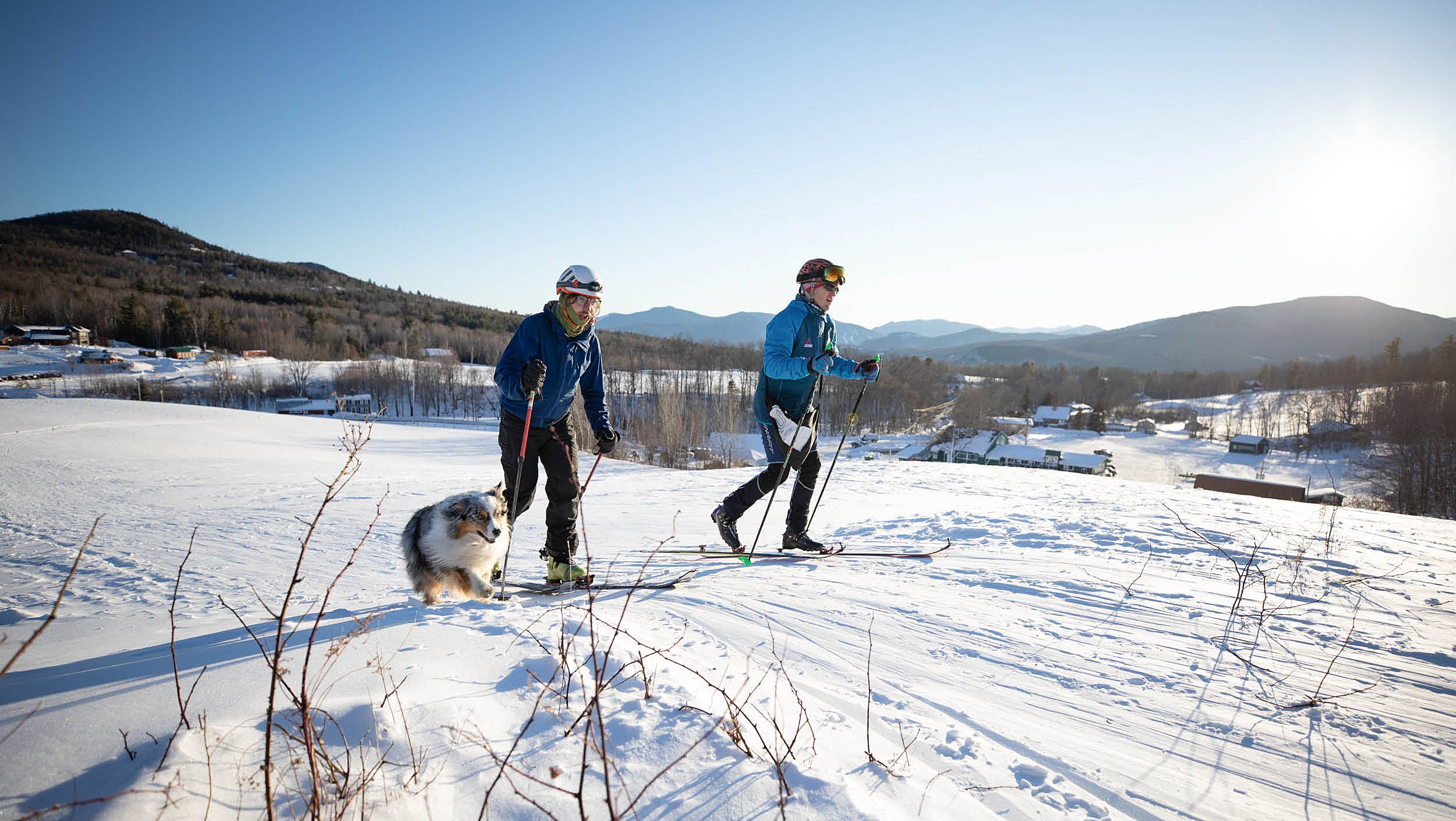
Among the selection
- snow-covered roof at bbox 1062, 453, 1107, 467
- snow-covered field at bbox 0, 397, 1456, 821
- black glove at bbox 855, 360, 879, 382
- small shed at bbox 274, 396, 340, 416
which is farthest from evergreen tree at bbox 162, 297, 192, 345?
snow-covered roof at bbox 1062, 453, 1107, 467

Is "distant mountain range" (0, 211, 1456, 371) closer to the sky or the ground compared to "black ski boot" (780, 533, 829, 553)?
closer to the sky

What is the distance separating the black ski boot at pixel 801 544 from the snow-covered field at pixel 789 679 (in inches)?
10.6

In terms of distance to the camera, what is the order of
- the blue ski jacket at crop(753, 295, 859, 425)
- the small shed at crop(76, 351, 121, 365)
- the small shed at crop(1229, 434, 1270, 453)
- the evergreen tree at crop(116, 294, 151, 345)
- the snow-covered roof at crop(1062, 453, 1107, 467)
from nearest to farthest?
the blue ski jacket at crop(753, 295, 859, 425) → the snow-covered roof at crop(1062, 453, 1107, 467) → the small shed at crop(76, 351, 121, 365) → the small shed at crop(1229, 434, 1270, 453) → the evergreen tree at crop(116, 294, 151, 345)

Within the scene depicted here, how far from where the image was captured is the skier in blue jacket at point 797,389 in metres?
4.33

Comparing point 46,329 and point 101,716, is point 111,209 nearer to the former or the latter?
point 46,329

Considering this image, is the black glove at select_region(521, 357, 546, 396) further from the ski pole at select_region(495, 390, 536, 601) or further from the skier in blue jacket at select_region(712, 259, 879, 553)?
the skier in blue jacket at select_region(712, 259, 879, 553)

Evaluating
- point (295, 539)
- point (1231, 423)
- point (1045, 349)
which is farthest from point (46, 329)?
point (1045, 349)

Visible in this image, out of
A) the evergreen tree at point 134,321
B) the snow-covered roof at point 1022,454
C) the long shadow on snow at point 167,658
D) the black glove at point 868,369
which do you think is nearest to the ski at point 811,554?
the black glove at point 868,369

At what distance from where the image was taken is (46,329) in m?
49.9

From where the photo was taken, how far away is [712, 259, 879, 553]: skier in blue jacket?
171 inches

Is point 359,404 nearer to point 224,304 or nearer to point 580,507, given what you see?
point 224,304

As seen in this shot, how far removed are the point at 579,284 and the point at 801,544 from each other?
9.73ft

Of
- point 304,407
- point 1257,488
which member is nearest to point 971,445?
point 1257,488

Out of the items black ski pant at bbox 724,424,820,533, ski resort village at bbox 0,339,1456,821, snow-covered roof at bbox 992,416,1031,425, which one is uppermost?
black ski pant at bbox 724,424,820,533
